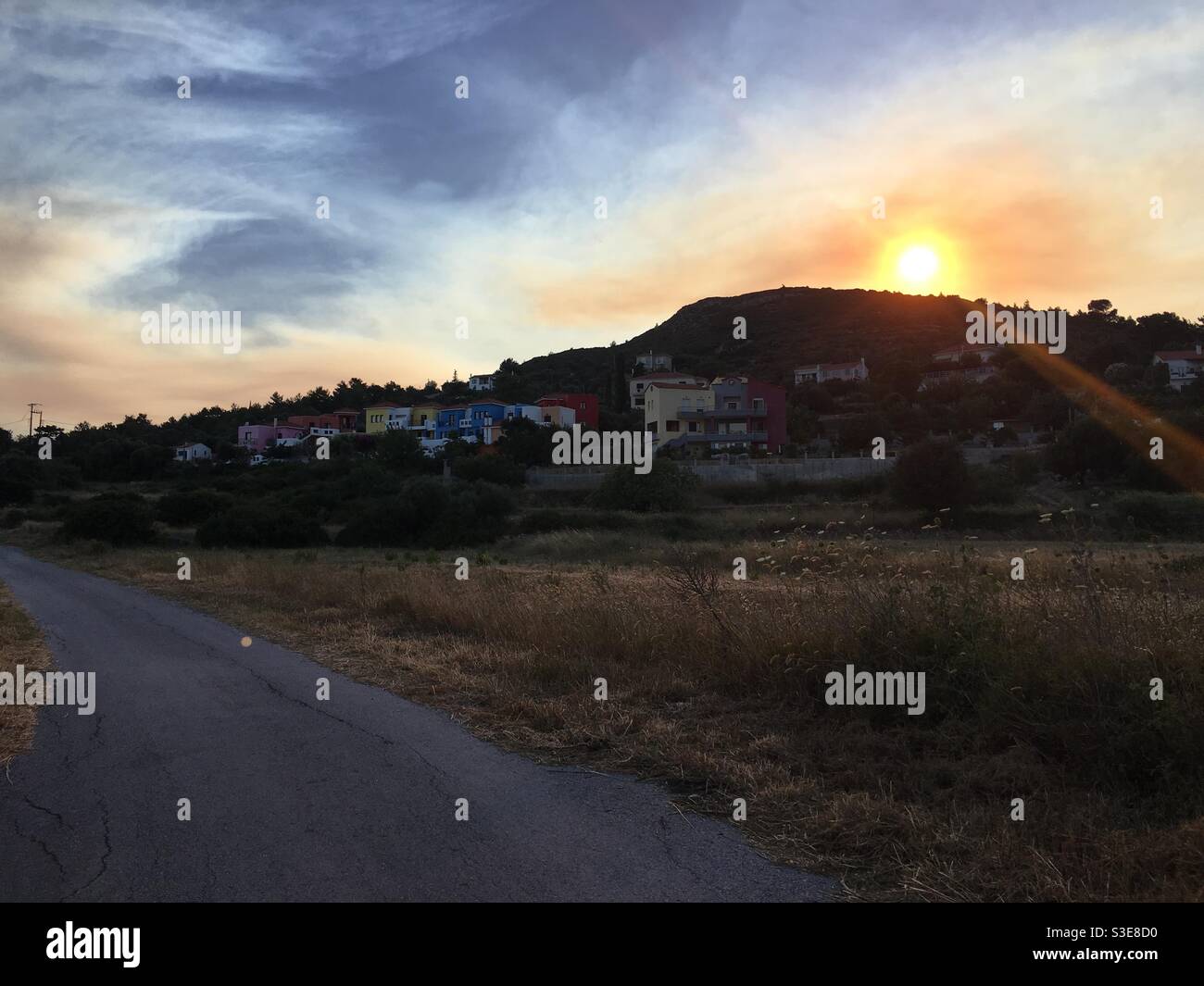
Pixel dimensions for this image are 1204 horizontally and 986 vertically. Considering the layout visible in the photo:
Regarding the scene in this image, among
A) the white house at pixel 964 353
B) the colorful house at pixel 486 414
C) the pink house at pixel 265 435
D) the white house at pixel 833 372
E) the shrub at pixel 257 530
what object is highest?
the white house at pixel 964 353

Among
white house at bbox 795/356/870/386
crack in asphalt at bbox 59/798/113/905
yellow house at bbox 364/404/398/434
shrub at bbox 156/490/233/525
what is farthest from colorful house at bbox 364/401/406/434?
crack in asphalt at bbox 59/798/113/905

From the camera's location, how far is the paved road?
3.95 m

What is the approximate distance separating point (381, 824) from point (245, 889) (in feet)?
2.97

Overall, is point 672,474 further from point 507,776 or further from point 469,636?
point 507,776

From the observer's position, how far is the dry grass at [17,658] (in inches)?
257

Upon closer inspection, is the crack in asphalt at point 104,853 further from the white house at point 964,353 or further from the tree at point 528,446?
the white house at point 964,353

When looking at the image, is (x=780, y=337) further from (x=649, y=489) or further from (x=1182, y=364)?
(x=649, y=489)

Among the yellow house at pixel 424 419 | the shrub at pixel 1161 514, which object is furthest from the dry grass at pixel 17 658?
the yellow house at pixel 424 419

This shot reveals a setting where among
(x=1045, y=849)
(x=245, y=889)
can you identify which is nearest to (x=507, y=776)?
(x=245, y=889)

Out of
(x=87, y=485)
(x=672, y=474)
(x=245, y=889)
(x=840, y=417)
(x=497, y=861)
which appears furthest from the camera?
(x=840, y=417)

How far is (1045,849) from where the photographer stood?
4.09 meters

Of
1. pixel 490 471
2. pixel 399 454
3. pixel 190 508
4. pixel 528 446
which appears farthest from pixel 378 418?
pixel 190 508

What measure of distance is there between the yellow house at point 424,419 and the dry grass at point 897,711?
80.0 meters

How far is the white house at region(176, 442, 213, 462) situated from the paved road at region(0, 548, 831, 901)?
273 feet
